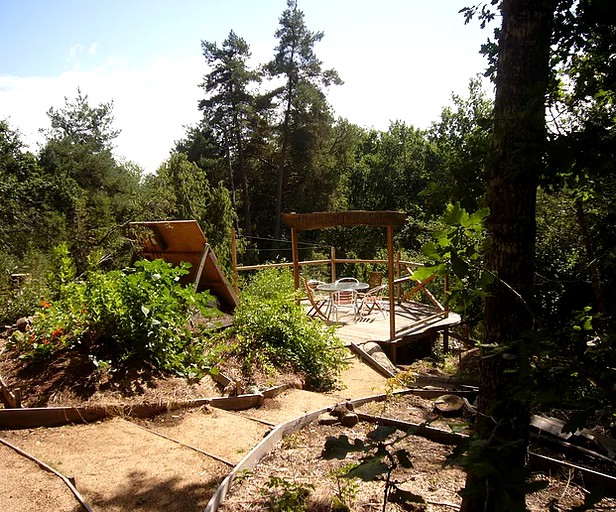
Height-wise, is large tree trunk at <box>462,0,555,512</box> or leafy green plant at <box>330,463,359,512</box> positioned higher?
large tree trunk at <box>462,0,555,512</box>

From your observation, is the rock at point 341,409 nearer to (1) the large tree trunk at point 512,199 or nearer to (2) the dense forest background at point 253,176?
(1) the large tree trunk at point 512,199

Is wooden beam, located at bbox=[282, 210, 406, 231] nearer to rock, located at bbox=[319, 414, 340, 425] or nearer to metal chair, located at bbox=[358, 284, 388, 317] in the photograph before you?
metal chair, located at bbox=[358, 284, 388, 317]

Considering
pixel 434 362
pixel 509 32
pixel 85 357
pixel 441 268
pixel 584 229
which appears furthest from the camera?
pixel 434 362

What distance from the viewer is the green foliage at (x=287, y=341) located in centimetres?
548

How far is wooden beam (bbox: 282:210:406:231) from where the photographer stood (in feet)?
24.4

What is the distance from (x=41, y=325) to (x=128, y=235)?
151 inches

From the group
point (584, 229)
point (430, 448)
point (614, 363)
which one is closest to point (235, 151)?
point (584, 229)

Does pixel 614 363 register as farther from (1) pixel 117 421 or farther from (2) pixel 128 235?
(2) pixel 128 235

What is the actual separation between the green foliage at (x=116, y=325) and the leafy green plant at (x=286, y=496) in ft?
7.12

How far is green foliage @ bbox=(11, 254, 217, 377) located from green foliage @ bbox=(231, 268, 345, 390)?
936 millimetres

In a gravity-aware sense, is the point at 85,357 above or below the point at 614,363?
below

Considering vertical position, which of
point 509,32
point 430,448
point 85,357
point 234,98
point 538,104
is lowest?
point 430,448

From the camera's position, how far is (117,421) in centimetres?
375

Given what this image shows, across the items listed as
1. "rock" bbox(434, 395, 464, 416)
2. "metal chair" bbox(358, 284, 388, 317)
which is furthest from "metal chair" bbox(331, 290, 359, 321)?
"rock" bbox(434, 395, 464, 416)
